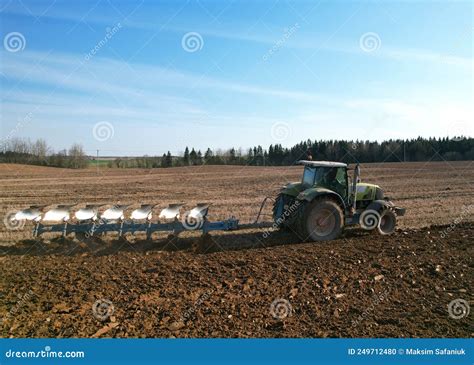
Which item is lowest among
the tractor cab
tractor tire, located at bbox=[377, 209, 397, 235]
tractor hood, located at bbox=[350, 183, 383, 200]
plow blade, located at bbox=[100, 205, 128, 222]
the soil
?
the soil

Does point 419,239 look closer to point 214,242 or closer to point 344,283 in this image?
point 344,283

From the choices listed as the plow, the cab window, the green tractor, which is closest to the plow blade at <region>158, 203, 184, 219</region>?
the plow

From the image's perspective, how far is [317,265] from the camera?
7398 mm

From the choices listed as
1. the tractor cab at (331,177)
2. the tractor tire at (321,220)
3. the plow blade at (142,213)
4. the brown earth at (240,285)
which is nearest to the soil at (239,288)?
the brown earth at (240,285)

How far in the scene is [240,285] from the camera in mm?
6453

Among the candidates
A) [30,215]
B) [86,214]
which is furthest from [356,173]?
[30,215]

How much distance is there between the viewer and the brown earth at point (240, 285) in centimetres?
505

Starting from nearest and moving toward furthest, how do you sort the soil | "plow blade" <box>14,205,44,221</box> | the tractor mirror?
1. the soil
2. "plow blade" <box>14,205,44,221</box>
3. the tractor mirror

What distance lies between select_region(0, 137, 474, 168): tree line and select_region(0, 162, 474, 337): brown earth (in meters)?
27.4

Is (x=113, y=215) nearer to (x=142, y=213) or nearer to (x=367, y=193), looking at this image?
(x=142, y=213)

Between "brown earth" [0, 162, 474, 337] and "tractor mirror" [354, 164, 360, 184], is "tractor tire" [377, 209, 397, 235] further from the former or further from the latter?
"tractor mirror" [354, 164, 360, 184]

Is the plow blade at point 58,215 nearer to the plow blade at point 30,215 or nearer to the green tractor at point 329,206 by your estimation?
the plow blade at point 30,215

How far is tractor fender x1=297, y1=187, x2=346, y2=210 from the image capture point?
9.09 metres

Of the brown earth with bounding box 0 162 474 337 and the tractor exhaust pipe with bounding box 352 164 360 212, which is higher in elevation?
the tractor exhaust pipe with bounding box 352 164 360 212
